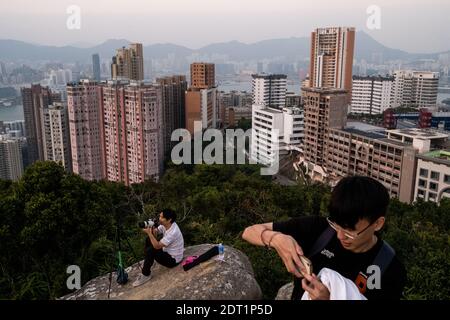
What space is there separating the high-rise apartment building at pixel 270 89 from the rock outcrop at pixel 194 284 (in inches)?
1282

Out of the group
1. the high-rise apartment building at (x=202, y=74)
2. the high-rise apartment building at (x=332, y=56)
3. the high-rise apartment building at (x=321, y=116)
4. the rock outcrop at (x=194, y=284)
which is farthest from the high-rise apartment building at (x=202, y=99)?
the rock outcrop at (x=194, y=284)

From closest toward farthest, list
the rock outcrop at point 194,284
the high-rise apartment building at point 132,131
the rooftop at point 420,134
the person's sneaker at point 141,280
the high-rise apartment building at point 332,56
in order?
1. the rock outcrop at point 194,284
2. the person's sneaker at point 141,280
3. the rooftop at point 420,134
4. the high-rise apartment building at point 132,131
5. the high-rise apartment building at point 332,56

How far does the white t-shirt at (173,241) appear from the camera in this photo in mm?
2988

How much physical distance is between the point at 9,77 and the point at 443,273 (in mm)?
37990

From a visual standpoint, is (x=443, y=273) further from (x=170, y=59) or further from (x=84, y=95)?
(x=170, y=59)

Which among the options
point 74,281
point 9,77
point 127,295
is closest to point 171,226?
point 127,295

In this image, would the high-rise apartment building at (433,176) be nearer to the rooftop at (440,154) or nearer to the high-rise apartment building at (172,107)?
the rooftop at (440,154)

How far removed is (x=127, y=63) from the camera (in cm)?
3359

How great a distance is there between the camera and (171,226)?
298 centimetres

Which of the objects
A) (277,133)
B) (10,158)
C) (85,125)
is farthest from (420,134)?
(10,158)

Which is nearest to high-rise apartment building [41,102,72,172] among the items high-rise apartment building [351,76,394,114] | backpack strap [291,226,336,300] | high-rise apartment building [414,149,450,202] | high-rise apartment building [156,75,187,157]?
high-rise apartment building [156,75,187,157]

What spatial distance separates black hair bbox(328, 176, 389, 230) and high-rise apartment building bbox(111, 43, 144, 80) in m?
34.0

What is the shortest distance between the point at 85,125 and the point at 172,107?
26.0ft

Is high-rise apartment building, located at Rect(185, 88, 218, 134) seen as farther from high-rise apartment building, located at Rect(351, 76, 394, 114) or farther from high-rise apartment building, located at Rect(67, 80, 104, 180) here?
high-rise apartment building, located at Rect(351, 76, 394, 114)
